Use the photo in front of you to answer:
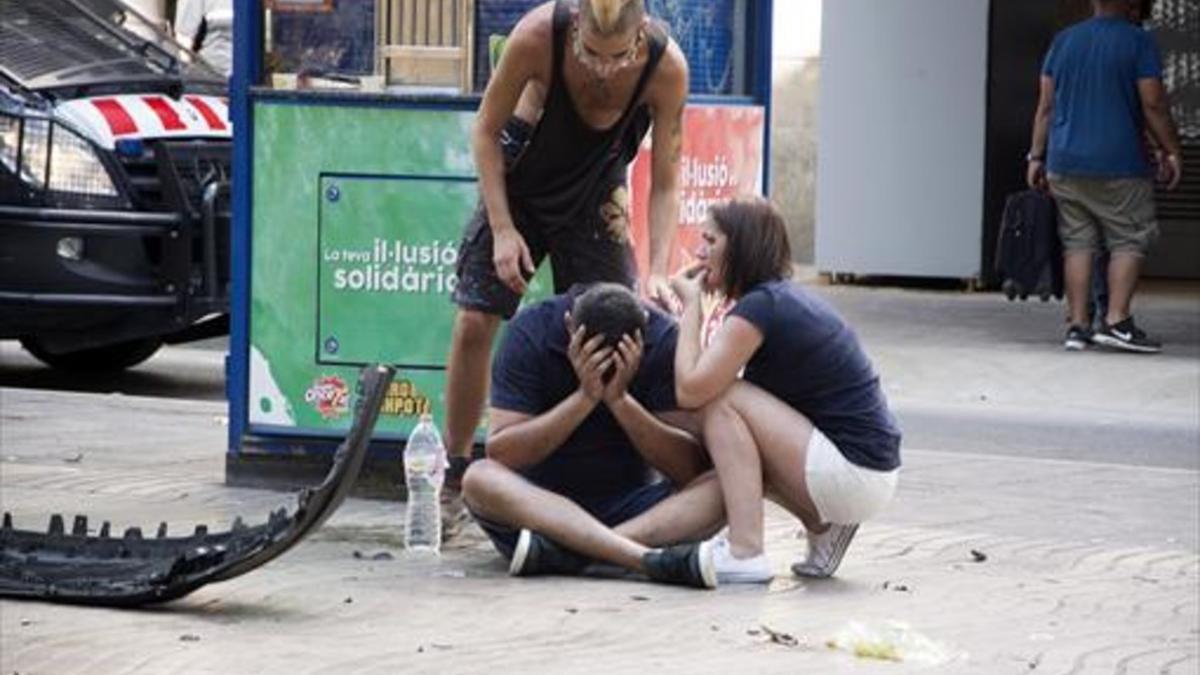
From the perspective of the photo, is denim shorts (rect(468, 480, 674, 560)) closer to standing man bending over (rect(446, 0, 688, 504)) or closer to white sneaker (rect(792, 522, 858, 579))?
white sneaker (rect(792, 522, 858, 579))

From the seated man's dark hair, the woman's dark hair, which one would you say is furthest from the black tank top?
the seated man's dark hair

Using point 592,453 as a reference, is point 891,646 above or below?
below

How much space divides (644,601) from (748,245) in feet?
3.15

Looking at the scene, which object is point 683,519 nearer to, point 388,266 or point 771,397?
point 771,397

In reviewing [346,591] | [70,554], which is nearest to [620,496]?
[346,591]

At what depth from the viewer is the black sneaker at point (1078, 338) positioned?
13.8m

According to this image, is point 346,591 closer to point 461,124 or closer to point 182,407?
point 461,124

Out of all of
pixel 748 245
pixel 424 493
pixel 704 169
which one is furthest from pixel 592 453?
pixel 704 169

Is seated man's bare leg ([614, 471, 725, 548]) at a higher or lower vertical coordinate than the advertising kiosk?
lower

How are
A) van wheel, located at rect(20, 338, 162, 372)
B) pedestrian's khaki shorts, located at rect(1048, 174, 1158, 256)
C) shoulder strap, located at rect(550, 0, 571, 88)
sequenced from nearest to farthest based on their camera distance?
shoulder strap, located at rect(550, 0, 571, 88) < van wheel, located at rect(20, 338, 162, 372) < pedestrian's khaki shorts, located at rect(1048, 174, 1158, 256)

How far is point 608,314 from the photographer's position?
7.34 m

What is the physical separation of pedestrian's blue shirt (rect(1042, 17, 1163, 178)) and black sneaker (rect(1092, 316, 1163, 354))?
693 millimetres

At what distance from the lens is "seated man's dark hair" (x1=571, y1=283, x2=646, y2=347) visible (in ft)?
24.0

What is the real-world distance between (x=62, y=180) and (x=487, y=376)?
3.83 meters
